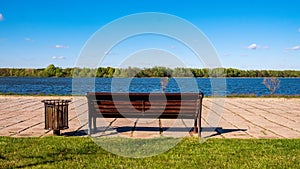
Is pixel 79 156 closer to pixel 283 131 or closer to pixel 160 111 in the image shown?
pixel 160 111

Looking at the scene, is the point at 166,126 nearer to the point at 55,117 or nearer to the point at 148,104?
the point at 148,104

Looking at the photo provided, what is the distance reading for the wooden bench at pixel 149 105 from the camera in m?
7.02

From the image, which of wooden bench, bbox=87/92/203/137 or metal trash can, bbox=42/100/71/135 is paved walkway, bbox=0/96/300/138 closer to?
metal trash can, bbox=42/100/71/135

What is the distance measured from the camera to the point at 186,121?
9273 mm

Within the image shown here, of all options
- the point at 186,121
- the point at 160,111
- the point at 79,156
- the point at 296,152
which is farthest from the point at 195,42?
the point at 79,156

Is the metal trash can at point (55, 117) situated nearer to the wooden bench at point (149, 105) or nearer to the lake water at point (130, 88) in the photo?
the wooden bench at point (149, 105)

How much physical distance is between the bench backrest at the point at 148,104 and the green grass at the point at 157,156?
800 mm

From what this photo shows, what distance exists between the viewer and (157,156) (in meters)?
5.32

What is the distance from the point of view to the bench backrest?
7.02 metres

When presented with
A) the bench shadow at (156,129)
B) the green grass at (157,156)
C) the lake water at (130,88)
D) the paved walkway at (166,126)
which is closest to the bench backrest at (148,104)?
the paved walkway at (166,126)

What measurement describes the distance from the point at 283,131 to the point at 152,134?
294cm

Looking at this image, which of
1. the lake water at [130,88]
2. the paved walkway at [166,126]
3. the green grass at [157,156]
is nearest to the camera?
the green grass at [157,156]

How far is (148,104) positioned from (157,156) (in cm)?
186

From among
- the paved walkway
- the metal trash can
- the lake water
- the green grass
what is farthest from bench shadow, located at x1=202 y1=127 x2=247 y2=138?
the lake water
